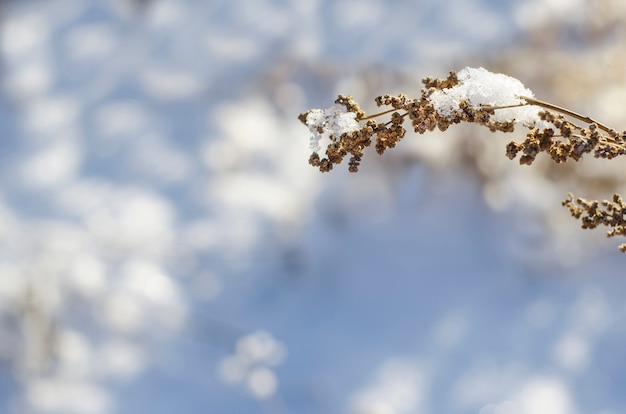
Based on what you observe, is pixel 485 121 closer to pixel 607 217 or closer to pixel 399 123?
pixel 399 123

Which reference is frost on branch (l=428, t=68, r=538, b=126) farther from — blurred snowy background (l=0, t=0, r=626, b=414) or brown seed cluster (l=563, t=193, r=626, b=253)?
blurred snowy background (l=0, t=0, r=626, b=414)

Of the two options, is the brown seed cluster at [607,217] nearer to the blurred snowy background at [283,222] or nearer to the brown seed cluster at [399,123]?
the brown seed cluster at [399,123]

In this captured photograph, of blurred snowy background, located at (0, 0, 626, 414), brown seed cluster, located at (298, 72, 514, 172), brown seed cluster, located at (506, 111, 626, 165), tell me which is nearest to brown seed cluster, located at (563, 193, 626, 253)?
brown seed cluster, located at (506, 111, 626, 165)

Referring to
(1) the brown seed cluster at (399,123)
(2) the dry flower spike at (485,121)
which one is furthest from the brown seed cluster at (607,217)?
(1) the brown seed cluster at (399,123)

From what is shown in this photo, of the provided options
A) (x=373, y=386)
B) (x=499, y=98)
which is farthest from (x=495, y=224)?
(x=499, y=98)

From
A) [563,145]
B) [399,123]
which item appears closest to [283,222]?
[399,123]
